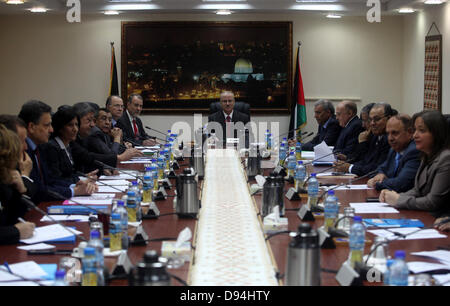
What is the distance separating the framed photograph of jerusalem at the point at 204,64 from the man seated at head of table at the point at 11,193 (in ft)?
24.7

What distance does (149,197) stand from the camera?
415cm

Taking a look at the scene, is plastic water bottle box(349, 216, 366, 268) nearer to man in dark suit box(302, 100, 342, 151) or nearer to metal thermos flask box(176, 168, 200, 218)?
metal thermos flask box(176, 168, 200, 218)

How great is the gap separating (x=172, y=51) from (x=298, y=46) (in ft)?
6.71

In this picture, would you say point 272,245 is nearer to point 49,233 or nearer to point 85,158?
point 49,233

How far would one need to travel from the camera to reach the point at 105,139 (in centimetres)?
648

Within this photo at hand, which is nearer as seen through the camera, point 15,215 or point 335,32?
point 15,215

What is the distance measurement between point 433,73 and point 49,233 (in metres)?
7.32

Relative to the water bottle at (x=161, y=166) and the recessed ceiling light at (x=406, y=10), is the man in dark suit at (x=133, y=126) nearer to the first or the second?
the water bottle at (x=161, y=166)

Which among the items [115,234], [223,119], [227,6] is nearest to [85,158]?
[115,234]

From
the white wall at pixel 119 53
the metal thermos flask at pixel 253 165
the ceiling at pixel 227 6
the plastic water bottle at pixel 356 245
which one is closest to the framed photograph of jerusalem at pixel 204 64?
the white wall at pixel 119 53

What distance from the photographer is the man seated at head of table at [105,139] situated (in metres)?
6.08

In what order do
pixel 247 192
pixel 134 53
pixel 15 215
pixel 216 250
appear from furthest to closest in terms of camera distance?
pixel 134 53 → pixel 247 192 → pixel 15 215 → pixel 216 250

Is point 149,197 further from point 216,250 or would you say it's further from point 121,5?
point 121,5
